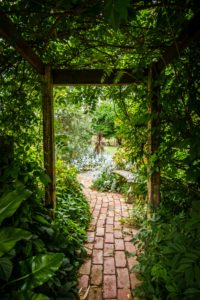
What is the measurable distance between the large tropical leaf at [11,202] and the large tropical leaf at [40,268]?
0.41 m

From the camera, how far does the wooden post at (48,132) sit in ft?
9.59

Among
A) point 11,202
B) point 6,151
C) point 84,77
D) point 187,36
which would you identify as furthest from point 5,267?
point 84,77

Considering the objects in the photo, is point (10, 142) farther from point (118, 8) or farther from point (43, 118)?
point (118, 8)

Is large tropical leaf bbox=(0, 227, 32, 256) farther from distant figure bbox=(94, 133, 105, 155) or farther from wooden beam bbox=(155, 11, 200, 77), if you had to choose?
distant figure bbox=(94, 133, 105, 155)

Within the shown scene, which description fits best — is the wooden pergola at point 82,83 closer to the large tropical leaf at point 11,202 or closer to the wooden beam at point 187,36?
the wooden beam at point 187,36

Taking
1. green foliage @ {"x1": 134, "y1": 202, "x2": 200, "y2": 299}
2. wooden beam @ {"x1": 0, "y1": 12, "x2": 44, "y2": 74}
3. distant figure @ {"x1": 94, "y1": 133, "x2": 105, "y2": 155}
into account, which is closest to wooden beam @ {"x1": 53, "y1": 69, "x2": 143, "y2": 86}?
wooden beam @ {"x1": 0, "y1": 12, "x2": 44, "y2": 74}

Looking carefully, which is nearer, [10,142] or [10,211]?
[10,211]

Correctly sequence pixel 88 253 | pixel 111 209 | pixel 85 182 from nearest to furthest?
pixel 88 253, pixel 111 209, pixel 85 182

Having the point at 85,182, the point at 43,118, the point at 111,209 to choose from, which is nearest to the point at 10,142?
the point at 43,118

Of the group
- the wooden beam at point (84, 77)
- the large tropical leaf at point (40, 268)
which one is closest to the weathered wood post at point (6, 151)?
the large tropical leaf at point (40, 268)

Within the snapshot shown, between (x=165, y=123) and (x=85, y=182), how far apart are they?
5.91 metres

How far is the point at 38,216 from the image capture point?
2.41m

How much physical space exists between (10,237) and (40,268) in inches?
12.3

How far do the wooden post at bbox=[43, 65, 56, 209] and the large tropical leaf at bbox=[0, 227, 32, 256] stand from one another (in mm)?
1465
